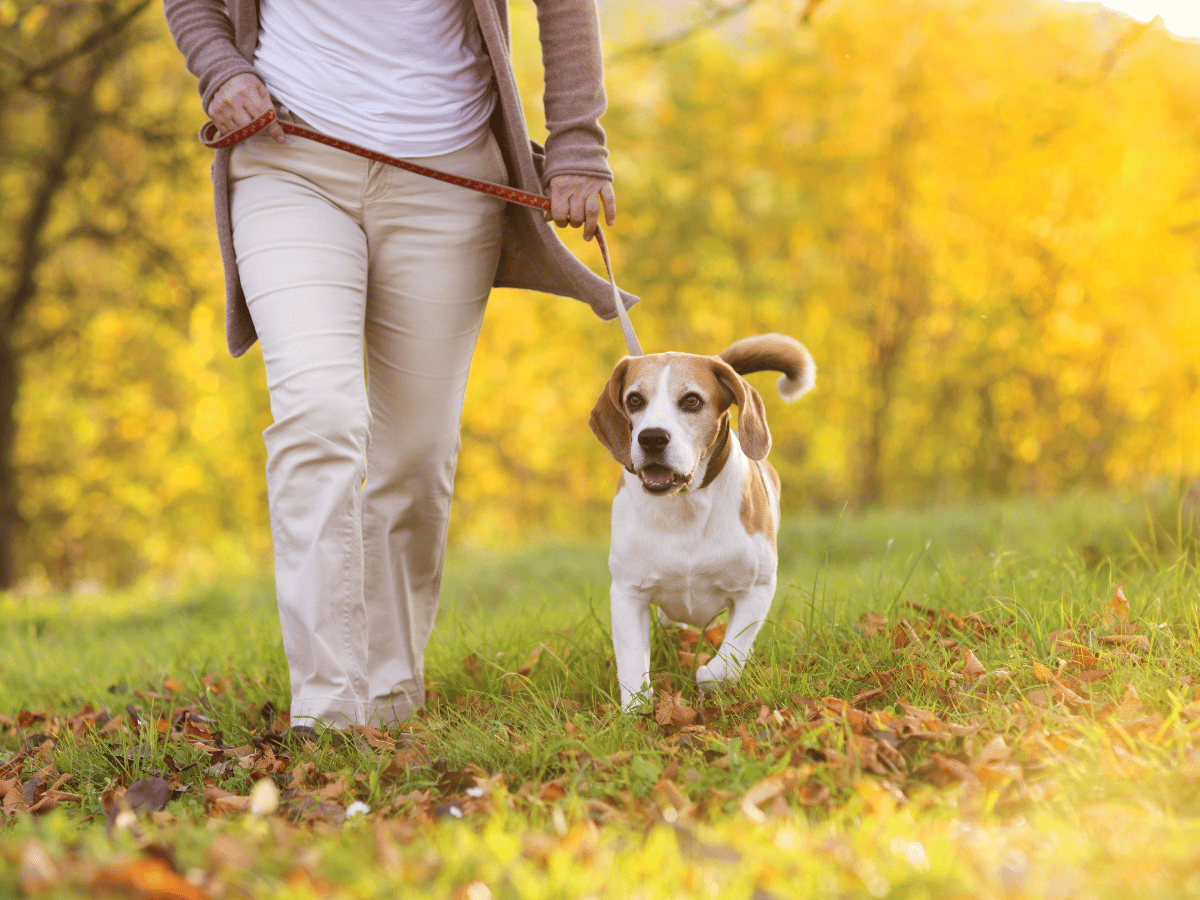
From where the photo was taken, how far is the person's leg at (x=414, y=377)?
289 centimetres

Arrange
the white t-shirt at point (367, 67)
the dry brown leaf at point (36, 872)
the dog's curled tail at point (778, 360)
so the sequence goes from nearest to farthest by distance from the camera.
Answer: the dry brown leaf at point (36, 872) → the white t-shirt at point (367, 67) → the dog's curled tail at point (778, 360)

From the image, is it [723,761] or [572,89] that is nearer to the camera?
[723,761]

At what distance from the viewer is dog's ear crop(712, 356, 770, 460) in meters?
2.96

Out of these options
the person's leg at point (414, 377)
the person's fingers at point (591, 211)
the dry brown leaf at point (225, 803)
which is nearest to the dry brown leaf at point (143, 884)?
the dry brown leaf at point (225, 803)

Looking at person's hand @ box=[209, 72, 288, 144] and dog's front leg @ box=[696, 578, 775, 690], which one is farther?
dog's front leg @ box=[696, 578, 775, 690]

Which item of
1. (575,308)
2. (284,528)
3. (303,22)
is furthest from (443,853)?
(575,308)

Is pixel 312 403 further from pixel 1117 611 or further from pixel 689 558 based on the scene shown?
pixel 1117 611

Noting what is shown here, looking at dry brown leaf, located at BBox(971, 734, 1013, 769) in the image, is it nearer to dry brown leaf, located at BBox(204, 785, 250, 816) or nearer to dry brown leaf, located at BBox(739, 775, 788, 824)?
dry brown leaf, located at BBox(739, 775, 788, 824)

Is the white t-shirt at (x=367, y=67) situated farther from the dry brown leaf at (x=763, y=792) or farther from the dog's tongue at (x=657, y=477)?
the dry brown leaf at (x=763, y=792)

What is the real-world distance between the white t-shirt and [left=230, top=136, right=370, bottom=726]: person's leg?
0.38 feet

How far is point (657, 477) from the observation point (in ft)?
9.24

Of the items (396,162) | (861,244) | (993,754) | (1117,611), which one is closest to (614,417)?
(396,162)

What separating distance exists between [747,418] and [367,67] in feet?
4.56

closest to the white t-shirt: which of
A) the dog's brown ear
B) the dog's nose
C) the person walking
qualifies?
the person walking
